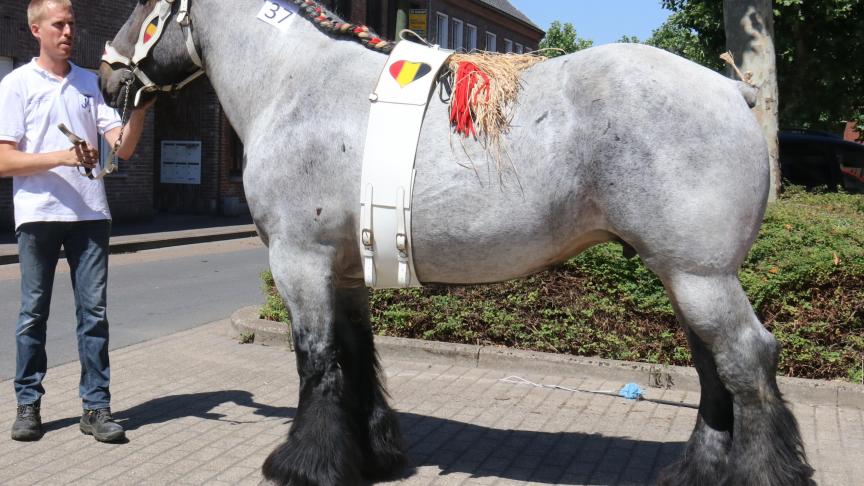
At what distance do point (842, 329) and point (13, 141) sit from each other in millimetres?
5399

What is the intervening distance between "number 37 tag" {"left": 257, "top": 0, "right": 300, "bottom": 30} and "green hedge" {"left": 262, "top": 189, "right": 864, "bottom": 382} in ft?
10.7

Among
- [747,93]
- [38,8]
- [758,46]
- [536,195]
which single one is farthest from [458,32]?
[536,195]

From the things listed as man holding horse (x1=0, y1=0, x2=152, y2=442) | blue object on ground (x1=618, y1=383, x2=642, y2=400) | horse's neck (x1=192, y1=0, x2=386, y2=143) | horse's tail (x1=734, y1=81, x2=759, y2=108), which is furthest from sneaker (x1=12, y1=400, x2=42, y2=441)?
horse's tail (x1=734, y1=81, x2=759, y2=108)

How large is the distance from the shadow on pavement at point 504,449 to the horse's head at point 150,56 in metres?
2.00

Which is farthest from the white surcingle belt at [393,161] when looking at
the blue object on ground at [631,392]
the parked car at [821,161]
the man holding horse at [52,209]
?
the parked car at [821,161]

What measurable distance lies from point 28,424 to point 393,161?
2.71 meters

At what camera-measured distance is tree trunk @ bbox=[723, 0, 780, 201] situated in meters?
10.8

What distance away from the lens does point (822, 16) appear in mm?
17109

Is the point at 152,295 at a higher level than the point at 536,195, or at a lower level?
lower

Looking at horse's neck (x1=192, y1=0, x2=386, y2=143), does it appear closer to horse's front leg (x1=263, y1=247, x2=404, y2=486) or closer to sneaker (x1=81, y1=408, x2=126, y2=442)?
horse's front leg (x1=263, y1=247, x2=404, y2=486)

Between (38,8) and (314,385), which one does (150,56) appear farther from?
(314,385)

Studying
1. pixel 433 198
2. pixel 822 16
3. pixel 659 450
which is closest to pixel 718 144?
pixel 433 198

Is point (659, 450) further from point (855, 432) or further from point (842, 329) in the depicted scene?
point (842, 329)

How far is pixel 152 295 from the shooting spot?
10.5m
